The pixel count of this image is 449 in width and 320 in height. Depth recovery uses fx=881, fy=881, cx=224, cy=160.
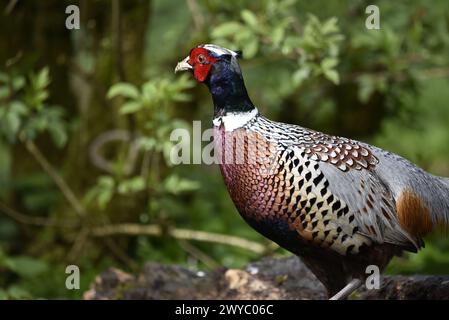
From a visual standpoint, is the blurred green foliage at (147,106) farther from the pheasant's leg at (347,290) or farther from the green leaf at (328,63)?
the pheasant's leg at (347,290)

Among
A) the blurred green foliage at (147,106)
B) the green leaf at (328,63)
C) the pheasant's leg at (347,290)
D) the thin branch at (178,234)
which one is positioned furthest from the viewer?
the thin branch at (178,234)

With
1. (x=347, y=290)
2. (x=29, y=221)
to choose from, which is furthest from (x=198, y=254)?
(x=347, y=290)

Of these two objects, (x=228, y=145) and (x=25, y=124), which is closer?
(x=228, y=145)

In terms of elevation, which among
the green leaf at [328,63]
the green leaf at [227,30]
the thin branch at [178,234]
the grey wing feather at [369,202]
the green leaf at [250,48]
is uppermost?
the green leaf at [227,30]

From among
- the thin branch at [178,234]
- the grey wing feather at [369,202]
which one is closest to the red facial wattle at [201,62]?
the grey wing feather at [369,202]

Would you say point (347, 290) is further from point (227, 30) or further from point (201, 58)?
point (227, 30)

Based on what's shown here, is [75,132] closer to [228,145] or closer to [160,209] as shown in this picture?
[160,209]

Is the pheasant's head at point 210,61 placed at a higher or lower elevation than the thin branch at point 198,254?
higher

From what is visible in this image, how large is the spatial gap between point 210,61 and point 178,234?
9.49 feet

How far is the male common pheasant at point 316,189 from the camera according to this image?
497cm

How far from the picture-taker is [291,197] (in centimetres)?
495

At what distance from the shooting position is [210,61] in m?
5.14
